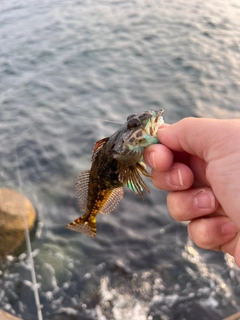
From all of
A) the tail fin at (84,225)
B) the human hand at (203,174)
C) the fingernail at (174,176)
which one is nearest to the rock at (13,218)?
the tail fin at (84,225)

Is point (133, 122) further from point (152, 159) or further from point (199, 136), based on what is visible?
point (199, 136)

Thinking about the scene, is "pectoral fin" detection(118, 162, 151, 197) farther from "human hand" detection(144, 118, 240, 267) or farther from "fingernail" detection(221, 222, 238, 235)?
"fingernail" detection(221, 222, 238, 235)

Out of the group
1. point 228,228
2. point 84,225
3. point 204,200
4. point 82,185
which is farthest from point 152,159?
point 84,225

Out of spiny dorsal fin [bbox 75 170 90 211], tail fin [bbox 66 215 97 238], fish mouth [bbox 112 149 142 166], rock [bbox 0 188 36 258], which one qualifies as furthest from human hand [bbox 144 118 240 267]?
rock [bbox 0 188 36 258]

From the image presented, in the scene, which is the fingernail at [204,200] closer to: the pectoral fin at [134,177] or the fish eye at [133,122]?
the pectoral fin at [134,177]

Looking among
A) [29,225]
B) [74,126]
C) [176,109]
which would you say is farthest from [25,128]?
[176,109]
